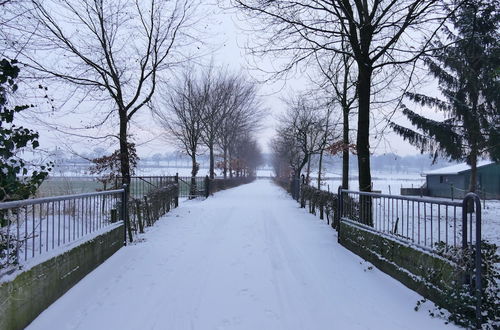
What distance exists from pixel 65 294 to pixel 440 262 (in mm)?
4643

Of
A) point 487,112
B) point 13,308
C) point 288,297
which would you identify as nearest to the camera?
point 13,308

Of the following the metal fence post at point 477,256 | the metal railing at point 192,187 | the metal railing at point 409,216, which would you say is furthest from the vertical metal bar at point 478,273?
the metal railing at point 192,187

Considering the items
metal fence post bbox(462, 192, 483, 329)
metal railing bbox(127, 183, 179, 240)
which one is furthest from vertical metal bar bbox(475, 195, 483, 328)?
metal railing bbox(127, 183, 179, 240)

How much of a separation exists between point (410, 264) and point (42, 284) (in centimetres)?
459

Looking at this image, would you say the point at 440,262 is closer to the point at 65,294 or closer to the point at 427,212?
the point at 427,212

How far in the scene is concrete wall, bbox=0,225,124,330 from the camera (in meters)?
3.75

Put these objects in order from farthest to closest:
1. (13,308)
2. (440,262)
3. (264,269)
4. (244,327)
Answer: (264,269) < (440,262) < (244,327) < (13,308)

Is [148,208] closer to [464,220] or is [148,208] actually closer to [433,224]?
[433,224]

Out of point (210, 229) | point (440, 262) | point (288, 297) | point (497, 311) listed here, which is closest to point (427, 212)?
point (440, 262)

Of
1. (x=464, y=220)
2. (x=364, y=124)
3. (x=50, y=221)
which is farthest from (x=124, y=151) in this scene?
(x=464, y=220)

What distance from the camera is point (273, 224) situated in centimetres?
1235

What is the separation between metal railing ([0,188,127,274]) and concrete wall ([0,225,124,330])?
173 mm

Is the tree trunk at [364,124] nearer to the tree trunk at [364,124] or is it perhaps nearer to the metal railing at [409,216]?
the tree trunk at [364,124]

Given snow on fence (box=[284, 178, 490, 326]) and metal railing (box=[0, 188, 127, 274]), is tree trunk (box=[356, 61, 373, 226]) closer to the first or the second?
snow on fence (box=[284, 178, 490, 326])
